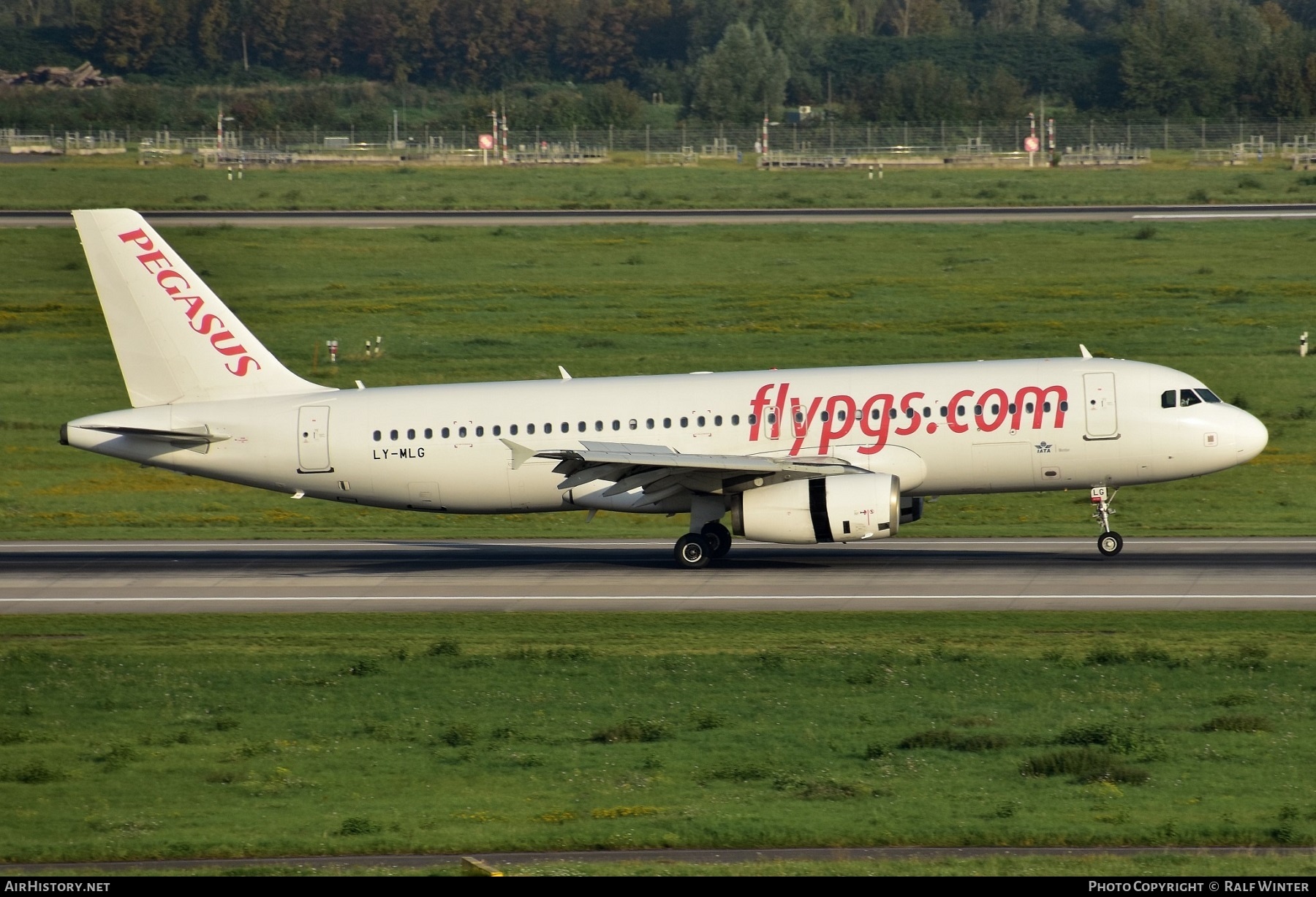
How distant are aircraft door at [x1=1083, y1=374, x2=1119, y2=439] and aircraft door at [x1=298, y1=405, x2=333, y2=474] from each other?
18865mm

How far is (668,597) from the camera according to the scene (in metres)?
38.9

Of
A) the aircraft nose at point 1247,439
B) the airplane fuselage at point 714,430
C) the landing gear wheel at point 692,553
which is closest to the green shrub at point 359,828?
the airplane fuselage at point 714,430

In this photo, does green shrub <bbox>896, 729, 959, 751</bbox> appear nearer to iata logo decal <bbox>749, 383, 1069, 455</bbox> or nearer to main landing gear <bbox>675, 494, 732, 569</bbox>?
iata logo decal <bbox>749, 383, 1069, 455</bbox>

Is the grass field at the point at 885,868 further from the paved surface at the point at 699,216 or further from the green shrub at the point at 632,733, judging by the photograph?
the paved surface at the point at 699,216

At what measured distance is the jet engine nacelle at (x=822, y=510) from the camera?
39500 millimetres

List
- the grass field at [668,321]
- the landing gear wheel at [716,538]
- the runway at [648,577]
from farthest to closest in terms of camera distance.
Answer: the grass field at [668,321], the landing gear wheel at [716,538], the runway at [648,577]

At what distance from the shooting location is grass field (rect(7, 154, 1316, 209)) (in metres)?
108

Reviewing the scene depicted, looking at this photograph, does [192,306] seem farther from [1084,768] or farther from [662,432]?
[1084,768]

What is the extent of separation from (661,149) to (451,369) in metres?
82.9

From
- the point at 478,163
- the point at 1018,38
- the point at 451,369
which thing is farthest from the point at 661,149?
the point at 451,369

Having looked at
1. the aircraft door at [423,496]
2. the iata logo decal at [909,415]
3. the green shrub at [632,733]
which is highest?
the iata logo decal at [909,415]

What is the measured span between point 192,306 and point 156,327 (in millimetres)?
1051

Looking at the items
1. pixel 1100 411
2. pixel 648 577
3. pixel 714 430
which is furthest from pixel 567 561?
pixel 1100 411

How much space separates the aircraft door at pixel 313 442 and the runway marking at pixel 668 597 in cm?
470
